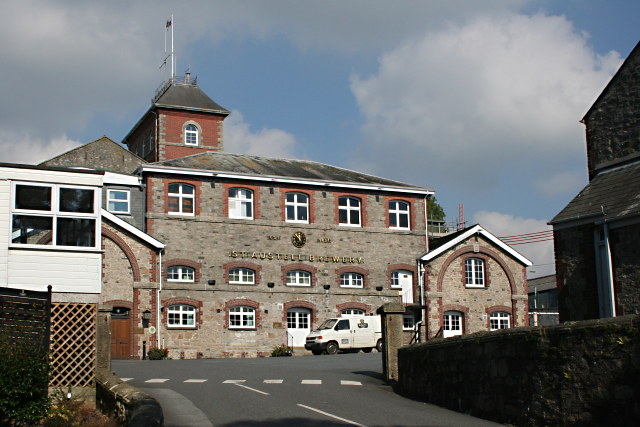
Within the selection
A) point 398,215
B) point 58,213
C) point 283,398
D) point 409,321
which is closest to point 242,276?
point 409,321

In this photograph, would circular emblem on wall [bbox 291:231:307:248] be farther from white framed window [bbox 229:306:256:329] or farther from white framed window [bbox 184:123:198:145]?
white framed window [bbox 184:123:198:145]

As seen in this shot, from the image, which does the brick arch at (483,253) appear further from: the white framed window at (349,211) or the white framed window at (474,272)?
the white framed window at (349,211)

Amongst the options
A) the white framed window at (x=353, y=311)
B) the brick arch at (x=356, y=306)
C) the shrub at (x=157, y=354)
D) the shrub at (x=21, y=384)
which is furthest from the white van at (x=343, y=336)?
the shrub at (x=21, y=384)

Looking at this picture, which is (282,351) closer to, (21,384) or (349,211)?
(349,211)

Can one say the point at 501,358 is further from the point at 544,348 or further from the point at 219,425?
the point at 219,425

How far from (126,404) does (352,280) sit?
2913 centimetres

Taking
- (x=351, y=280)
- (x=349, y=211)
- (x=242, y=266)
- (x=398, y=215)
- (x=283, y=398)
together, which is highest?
(x=349, y=211)

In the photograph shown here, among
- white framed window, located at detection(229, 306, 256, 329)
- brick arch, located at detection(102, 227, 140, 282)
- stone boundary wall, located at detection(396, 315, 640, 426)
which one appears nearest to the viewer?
stone boundary wall, located at detection(396, 315, 640, 426)

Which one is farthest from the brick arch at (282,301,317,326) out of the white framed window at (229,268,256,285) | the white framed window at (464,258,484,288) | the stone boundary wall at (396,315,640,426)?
the stone boundary wall at (396,315,640,426)

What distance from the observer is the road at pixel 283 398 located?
1227 centimetres

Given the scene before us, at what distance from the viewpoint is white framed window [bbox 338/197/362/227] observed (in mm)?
41219

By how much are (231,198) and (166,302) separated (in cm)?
617

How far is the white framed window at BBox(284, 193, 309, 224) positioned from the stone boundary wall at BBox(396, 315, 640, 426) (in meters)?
25.4

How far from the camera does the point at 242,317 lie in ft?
124
